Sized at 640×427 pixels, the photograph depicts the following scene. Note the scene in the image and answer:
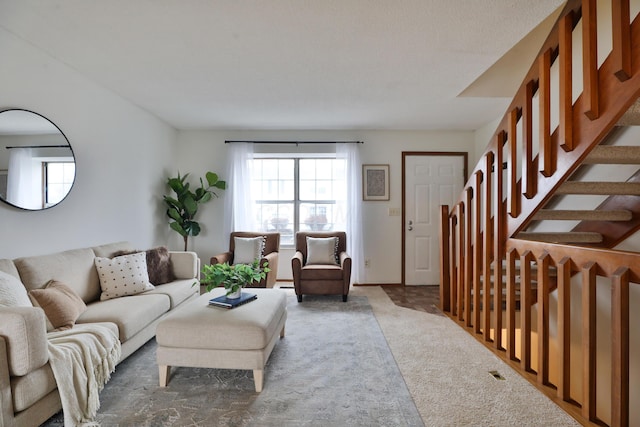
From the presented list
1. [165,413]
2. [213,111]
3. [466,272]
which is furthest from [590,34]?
[213,111]

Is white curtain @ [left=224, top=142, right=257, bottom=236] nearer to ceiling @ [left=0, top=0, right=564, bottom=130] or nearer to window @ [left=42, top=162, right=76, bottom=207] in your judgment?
ceiling @ [left=0, top=0, right=564, bottom=130]

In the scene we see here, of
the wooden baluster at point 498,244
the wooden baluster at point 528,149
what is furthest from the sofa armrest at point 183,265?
the wooden baluster at point 528,149

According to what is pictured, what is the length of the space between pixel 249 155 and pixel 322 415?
149 inches

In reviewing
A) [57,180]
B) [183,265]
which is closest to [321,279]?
[183,265]

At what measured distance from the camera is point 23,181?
2.37 meters

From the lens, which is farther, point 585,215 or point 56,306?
point 585,215

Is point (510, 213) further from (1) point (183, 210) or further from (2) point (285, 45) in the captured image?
(1) point (183, 210)

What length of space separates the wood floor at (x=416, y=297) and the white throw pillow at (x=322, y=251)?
0.92m

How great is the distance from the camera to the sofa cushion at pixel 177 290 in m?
2.87

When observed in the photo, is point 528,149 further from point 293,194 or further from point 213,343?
point 293,194

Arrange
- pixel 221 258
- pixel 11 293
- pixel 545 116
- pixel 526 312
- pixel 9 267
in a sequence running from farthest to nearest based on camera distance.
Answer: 1. pixel 221 258
2. pixel 526 312
3. pixel 9 267
4. pixel 545 116
5. pixel 11 293

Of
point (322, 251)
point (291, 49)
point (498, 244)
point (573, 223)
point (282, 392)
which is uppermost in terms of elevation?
point (291, 49)

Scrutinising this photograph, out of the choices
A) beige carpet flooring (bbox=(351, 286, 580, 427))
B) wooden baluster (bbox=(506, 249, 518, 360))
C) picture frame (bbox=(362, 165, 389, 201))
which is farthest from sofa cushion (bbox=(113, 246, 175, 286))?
wooden baluster (bbox=(506, 249, 518, 360))

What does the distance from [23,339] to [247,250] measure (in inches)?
113
